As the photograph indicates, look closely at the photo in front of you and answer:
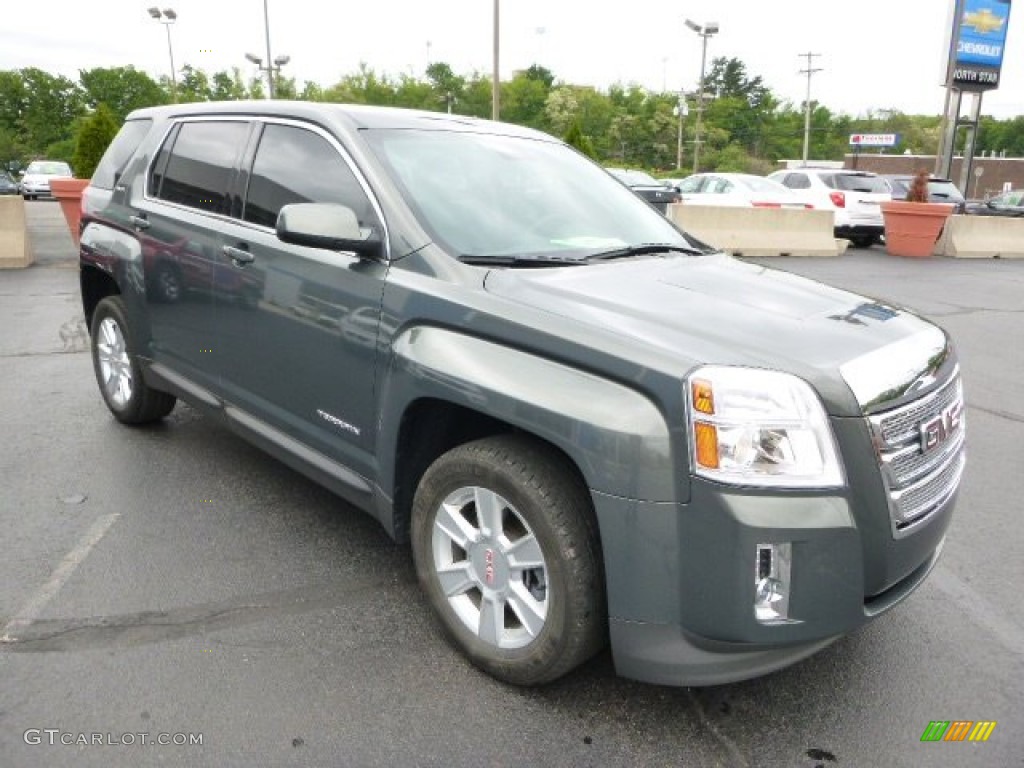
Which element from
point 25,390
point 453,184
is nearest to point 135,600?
point 453,184

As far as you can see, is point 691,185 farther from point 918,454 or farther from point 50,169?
point 50,169

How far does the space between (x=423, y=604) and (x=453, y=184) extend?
166 centimetres

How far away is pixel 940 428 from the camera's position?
2.57 m

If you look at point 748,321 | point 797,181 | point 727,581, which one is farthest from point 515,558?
point 797,181

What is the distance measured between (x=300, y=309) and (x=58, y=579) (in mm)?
1462

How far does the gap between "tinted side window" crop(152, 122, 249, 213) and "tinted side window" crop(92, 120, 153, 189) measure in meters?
0.56

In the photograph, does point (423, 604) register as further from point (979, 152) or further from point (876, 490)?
point (979, 152)

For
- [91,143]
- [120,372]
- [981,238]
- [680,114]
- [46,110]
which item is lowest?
[981,238]

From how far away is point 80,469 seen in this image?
447cm

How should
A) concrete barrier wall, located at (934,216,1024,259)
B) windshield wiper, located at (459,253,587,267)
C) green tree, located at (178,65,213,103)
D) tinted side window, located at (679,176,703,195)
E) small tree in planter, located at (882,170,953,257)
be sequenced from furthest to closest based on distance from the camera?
green tree, located at (178,65,213,103) < tinted side window, located at (679,176,703,195) < concrete barrier wall, located at (934,216,1024,259) < small tree in planter, located at (882,170,953,257) < windshield wiper, located at (459,253,587,267)

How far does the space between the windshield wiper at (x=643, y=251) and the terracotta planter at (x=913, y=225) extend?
46.7 feet

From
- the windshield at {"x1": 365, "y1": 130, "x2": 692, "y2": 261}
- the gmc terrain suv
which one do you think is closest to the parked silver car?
the gmc terrain suv

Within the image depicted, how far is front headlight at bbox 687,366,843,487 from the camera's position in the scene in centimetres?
214

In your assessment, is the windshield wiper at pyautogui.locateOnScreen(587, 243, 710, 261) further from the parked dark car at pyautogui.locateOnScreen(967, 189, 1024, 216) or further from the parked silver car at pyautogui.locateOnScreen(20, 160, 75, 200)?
the parked silver car at pyautogui.locateOnScreen(20, 160, 75, 200)
